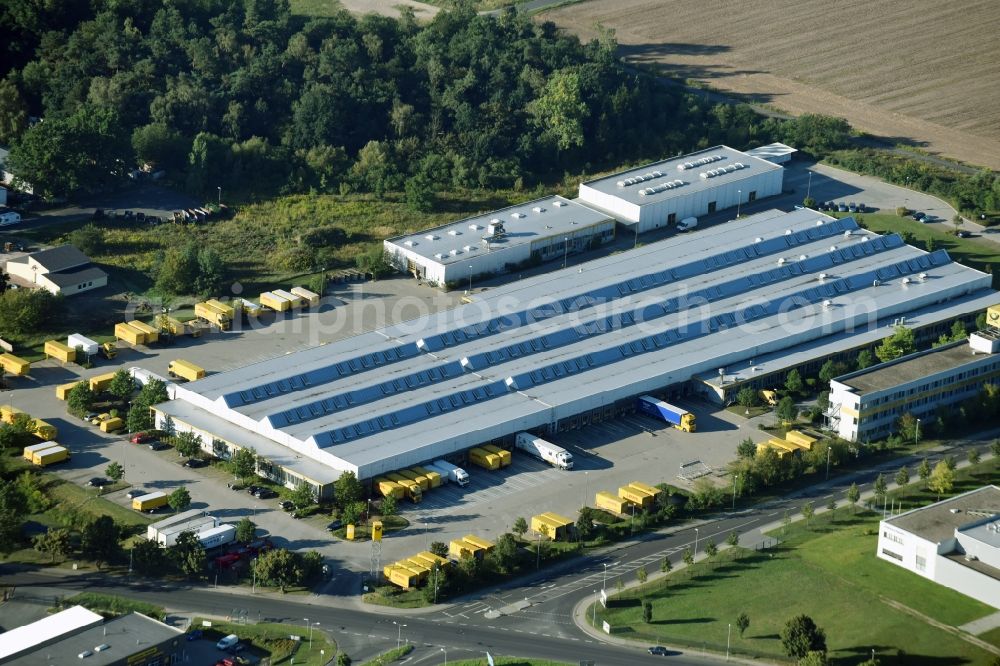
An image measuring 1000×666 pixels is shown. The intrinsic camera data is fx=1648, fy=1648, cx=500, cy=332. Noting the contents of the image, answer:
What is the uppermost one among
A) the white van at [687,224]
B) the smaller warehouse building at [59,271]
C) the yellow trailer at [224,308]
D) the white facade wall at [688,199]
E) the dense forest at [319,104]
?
the dense forest at [319,104]

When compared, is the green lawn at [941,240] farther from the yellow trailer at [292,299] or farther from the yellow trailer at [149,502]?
the yellow trailer at [149,502]

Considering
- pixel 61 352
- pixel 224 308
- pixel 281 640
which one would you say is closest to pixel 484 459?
pixel 281 640

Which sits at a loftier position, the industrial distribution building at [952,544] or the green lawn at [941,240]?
the green lawn at [941,240]

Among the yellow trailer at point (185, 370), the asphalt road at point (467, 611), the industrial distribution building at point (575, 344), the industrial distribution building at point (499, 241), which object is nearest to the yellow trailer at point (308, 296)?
the industrial distribution building at point (499, 241)

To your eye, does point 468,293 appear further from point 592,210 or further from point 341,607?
point 341,607

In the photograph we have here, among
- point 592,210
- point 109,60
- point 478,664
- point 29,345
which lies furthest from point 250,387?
point 109,60

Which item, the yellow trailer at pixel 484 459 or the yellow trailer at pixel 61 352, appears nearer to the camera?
the yellow trailer at pixel 484 459

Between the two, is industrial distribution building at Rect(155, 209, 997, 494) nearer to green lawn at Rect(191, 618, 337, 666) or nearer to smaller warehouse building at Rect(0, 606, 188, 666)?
green lawn at Rect(191, 618, 337, 666)
